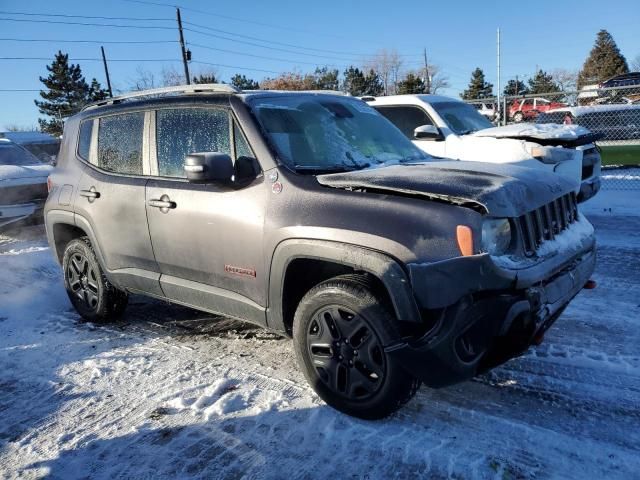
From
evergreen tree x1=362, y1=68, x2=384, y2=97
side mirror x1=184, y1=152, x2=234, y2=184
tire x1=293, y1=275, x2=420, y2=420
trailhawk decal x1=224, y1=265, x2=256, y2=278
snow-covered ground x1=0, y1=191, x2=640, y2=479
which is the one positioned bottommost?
snow-covered ground x1=0, y1=191, x2=640, y2=479

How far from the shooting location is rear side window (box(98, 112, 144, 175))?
4328 millimetres

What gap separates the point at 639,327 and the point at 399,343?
2.55 m

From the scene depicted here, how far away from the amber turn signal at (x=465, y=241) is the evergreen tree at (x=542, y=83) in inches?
2304

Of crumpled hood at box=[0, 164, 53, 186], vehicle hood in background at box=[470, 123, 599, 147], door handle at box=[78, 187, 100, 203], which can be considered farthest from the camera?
crumpled hood at box=[0, 164, 53, 186]

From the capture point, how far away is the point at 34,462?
2.84m

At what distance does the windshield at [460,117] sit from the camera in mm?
8297

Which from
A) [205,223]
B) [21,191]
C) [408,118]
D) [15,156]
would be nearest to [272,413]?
[205,223]

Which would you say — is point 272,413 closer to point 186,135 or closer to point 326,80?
point 186,135

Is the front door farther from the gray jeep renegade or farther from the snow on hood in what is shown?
the snow on hood

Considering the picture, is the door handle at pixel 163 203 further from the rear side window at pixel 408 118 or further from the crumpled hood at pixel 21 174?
the crumpled hood at pixel 21 174

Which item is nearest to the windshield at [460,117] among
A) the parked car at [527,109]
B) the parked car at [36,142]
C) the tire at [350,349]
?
the tire at [350,349]

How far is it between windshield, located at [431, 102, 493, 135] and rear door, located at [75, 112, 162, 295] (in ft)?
17.1

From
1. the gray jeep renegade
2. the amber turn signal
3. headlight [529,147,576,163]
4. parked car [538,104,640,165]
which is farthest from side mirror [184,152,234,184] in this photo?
parked car [538,104,640,165]

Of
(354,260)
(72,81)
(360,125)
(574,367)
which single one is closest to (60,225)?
(360,125)
